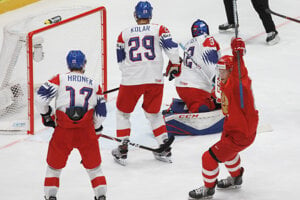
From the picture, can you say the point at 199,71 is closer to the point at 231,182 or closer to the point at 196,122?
the point at 196,122

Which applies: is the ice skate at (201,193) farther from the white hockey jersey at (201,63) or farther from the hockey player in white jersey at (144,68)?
the white hockey jersey at (201,63)

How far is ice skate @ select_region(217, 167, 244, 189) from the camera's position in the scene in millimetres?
6570

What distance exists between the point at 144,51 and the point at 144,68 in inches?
5.7

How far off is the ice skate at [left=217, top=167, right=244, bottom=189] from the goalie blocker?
1198 millimetres

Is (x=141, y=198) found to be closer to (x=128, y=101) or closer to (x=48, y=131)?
(x=128, y=101)

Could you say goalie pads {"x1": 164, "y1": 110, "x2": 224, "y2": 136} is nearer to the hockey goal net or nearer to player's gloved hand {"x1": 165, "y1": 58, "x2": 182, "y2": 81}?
player's gloved hand {"x1": 165, "y1": 58, "x2": 182, "y2": 81}

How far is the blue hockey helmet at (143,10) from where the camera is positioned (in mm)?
7062

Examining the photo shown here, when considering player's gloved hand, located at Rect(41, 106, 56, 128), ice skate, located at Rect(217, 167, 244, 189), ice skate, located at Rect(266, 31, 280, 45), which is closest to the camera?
player's gloved hand, located at Rect(41, 106, 56, 128)

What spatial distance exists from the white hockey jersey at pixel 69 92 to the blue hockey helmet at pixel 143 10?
4.08 ft

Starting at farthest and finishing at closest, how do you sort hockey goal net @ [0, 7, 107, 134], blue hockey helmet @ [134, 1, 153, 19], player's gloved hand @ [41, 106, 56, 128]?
hockey goal net @ [0, 7, 107, 134]
blue hockey helmet @ [134, 1, 153, 19]
player's gloved hand @ [41, 106, 56, 128]

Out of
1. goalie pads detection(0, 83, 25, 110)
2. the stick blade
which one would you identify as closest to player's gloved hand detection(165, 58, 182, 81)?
the stick blade

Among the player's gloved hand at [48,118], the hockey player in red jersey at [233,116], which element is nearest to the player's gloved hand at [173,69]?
the hockey player in red jersey at [233,116]

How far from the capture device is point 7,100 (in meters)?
8.11

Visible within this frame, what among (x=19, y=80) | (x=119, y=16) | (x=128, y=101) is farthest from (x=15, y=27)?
(x=119, y=16)
